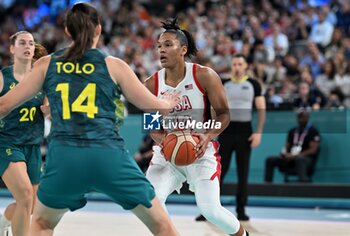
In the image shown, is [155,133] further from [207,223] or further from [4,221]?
[207,223]

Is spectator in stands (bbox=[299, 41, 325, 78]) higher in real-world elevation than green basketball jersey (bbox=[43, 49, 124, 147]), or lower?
lower

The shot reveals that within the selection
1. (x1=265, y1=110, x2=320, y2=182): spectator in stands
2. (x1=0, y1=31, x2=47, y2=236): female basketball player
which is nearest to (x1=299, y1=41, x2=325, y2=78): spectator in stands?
(x1=265, y1=110, x2=320, y2=182): spectator in stands

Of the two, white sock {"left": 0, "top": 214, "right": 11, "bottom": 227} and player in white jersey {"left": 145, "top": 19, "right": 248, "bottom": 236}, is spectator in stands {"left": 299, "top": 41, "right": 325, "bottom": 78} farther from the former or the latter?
white sock {"left": 0, "top": 214, "right": 11, "bottom": 227}

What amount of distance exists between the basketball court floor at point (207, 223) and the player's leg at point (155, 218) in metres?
4.10

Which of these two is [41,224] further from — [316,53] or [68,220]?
[316,53]

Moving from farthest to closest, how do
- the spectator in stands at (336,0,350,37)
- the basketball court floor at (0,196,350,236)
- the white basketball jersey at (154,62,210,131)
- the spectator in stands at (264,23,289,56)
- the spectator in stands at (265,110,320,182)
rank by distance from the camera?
the spectator in stands at (336,0,350,37) → the spectator in stands at (264,23,289,56) → the spectator in stands at (265,110,320,182) → the basketball court floor at (0,196,350,236) → the white basketball jersey at (154,62,210,131)

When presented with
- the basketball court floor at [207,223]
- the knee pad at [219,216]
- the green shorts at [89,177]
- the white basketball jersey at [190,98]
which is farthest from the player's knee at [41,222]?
the basketball court floor at [207,223]

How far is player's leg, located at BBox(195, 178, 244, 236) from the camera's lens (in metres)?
6.47

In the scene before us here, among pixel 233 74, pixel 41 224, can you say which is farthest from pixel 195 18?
pixel 41 224

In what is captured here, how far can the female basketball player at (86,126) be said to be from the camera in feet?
15.4

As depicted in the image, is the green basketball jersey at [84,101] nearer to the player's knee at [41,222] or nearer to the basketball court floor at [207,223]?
the player's knee at [41,222]

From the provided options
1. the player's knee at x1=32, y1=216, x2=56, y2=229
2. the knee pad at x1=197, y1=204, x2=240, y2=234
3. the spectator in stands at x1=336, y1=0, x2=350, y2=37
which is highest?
the spectator in stands at x1=336, y1=0, x2=350, y2=37

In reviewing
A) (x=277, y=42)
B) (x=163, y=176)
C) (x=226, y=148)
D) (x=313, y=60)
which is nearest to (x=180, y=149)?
(x=163, y=176)

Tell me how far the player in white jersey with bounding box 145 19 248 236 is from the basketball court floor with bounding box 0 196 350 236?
7.92ft
